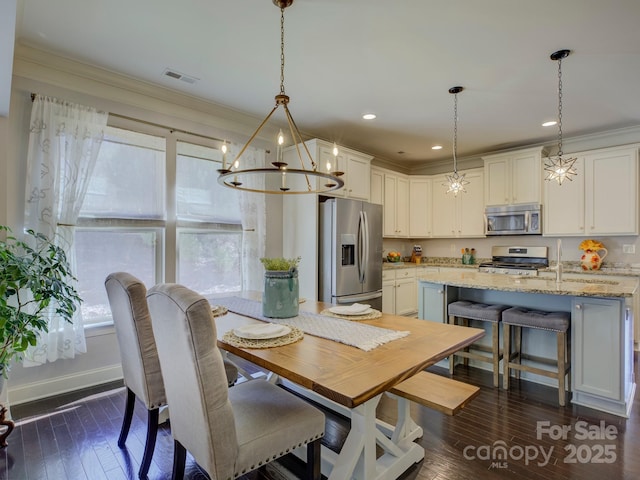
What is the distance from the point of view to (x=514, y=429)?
7.30 feet

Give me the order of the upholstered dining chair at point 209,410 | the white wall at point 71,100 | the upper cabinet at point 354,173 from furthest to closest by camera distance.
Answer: the upper cabinet at point 354,173 → the white wall at point 71,100 → the upholstered dining chair at point 209,410

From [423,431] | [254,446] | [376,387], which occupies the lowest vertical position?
[423,431]

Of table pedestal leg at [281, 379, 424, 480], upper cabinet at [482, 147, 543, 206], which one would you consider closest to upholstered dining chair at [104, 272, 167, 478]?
table pedestal leg at [281, 379, 424, 480]

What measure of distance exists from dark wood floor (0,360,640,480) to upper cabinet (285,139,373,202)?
253 centimetres

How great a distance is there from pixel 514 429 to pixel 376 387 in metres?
1.72

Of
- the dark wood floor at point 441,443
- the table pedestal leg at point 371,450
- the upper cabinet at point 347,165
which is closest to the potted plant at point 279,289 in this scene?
the table pedestal leg at point 371,450

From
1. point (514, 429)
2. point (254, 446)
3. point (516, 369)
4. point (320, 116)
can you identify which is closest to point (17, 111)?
point (320, 116)

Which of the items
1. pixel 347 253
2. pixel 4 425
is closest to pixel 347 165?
pixel 347 253

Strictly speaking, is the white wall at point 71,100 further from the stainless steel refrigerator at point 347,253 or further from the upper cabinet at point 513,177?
the upper cabinet at point 513,177

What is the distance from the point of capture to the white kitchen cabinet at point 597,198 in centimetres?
396

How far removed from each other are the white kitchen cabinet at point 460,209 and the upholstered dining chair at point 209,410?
458cm

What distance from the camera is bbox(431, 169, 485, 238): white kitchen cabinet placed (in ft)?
17.0

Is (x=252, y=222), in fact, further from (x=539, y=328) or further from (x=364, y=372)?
(x=539, y=328)

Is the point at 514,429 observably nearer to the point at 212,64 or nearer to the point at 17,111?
the point at 212,64
